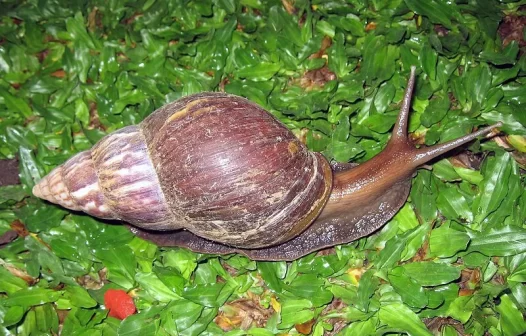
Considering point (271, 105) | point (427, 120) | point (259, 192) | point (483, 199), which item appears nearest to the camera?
point (259, 192)

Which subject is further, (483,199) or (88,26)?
(88,26)

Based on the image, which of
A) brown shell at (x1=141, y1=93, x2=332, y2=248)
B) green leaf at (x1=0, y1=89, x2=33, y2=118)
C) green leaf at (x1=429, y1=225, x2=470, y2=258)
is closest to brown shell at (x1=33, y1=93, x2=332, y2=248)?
brown shell at (x1=141, y1=93, x2=332, y2=248)

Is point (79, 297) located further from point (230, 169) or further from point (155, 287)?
point (230, 169)

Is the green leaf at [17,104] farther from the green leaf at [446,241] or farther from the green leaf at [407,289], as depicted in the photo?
the green leaf at [446,241]

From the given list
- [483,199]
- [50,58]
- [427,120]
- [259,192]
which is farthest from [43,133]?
[483,199]

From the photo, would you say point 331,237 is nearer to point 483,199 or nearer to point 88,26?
point 483,199

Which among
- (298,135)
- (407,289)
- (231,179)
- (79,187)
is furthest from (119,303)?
(407,289)

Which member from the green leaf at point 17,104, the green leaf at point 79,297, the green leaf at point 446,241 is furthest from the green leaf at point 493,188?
the green leaf at point 17,104
